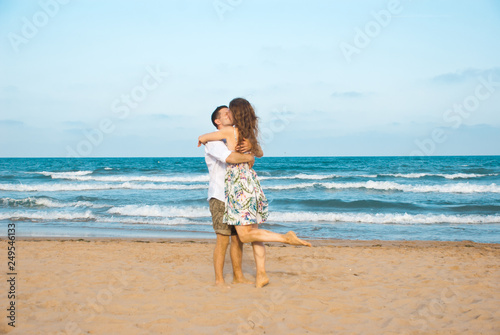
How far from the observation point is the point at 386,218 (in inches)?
472

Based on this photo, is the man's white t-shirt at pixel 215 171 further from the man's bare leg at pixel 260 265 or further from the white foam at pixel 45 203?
the white foam at pixel 45 203

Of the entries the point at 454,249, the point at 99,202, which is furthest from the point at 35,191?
the point at 454,249

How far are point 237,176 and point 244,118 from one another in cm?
57

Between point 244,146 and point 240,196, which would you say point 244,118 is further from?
point 240,196

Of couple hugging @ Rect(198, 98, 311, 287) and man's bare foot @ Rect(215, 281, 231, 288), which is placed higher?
couple hugging @ Rect(198, 98, 311, 287)

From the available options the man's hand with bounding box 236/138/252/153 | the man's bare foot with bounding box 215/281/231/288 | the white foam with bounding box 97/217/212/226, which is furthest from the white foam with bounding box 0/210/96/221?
the man's hand with bounding box 236/138/252/153

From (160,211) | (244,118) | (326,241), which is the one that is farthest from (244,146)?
(160,211)

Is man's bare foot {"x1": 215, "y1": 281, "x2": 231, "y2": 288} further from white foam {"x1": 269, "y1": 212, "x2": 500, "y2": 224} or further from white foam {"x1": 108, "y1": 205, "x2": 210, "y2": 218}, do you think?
white foam {"x1": 108, "y1": 205, "x2": 210, "y2": 218}

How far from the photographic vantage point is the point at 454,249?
734 cm

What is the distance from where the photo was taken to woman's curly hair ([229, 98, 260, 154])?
3992mm

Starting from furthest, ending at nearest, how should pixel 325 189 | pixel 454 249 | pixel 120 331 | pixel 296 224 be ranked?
pixel 325 189
pixel 296 224
pixel 454 249
pixel 120 331

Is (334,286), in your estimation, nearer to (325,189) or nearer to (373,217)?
(373,217)

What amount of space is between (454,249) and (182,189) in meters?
15.6

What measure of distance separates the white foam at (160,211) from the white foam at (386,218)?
2688 millimetres
